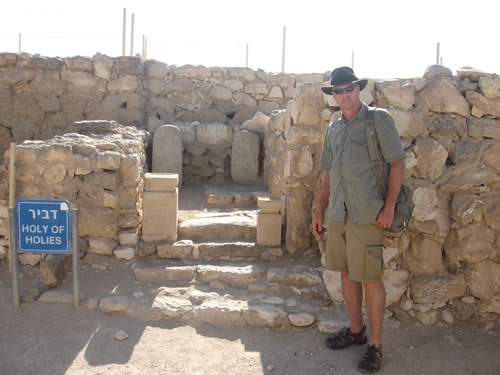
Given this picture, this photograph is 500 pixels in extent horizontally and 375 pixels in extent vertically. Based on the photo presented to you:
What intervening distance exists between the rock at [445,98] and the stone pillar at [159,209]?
8.62ft

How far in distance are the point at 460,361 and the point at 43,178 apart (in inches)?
158

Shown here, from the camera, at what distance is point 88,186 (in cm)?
459

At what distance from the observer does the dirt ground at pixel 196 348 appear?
3.25m

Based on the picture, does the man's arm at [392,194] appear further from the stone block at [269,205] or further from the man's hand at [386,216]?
the stone block at [269,205]

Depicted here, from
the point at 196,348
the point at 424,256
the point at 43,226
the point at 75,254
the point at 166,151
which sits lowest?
the point at 196,348

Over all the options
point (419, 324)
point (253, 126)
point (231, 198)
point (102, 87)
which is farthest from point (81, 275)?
point (102, 87)

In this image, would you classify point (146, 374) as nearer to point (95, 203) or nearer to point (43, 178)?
point (95, 203)

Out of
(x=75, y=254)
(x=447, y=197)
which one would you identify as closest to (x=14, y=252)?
(x=75, y=254)

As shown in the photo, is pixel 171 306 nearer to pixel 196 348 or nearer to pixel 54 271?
pixel 196 348

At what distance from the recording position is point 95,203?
461 cm

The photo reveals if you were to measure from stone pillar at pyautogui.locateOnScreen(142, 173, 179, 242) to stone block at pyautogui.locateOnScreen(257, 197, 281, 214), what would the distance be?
36.6 inches

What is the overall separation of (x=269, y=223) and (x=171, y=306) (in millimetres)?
1435

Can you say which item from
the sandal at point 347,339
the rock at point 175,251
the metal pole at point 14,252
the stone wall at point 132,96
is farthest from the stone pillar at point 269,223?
the stone wall at point 132,96

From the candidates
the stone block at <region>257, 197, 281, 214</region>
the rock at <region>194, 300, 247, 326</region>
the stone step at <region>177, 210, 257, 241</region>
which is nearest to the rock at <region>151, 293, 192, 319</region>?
the rock at <region>194, 300, 247, 326</region>
